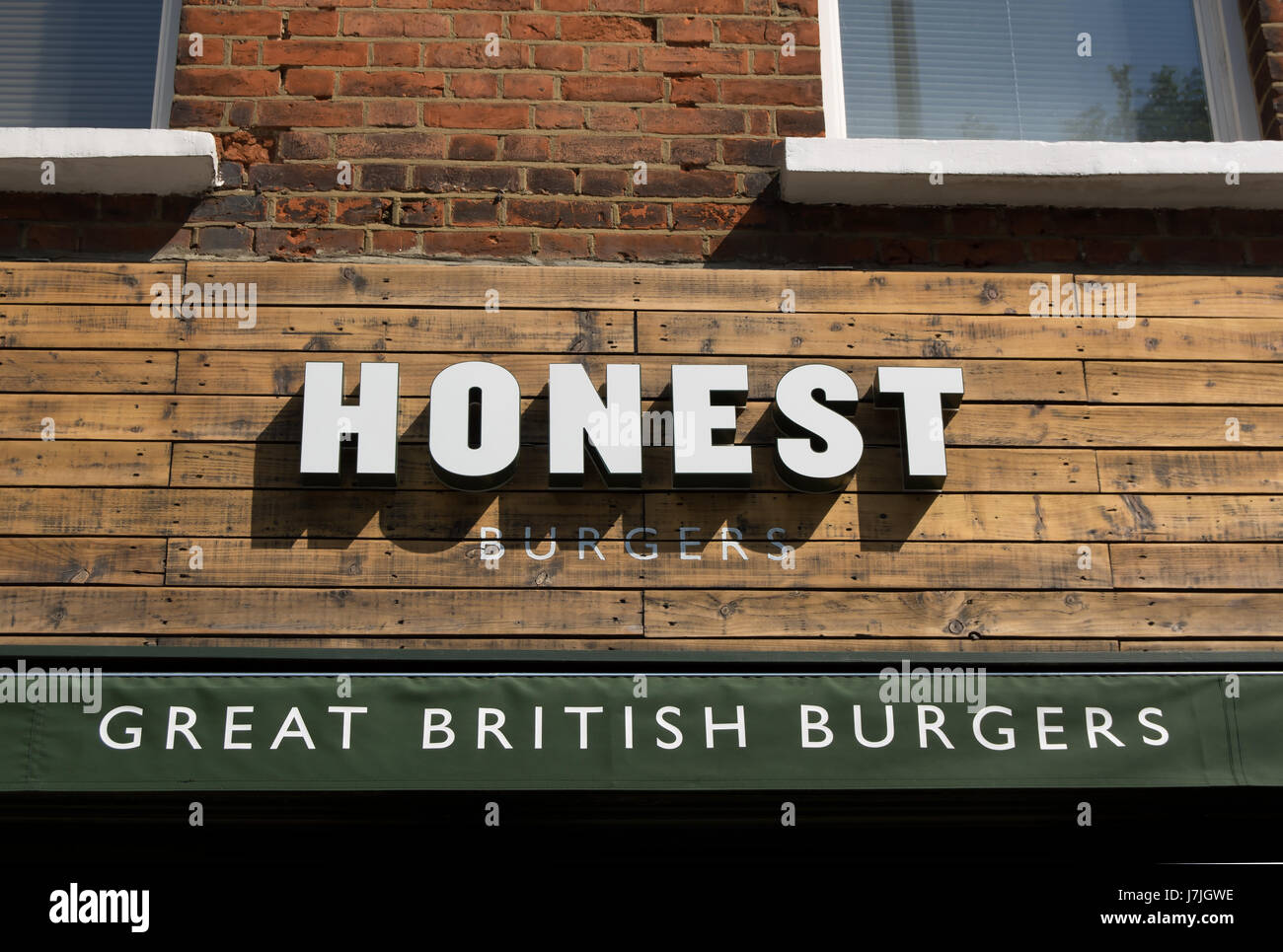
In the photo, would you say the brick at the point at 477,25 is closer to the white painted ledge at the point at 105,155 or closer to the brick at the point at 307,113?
the brick at the point at 307,113

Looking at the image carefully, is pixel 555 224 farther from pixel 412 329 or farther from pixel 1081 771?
pixel 1081 771

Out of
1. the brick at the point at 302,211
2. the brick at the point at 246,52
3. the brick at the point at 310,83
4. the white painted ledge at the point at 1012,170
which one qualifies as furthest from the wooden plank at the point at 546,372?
the brick at the point at 246,52

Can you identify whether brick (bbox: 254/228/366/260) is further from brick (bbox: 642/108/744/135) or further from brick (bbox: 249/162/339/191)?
brick (bbox: 642/108/744/135)

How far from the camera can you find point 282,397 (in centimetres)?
411

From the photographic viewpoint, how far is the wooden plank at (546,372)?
412cm

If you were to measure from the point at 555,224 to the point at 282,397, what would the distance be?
1.06 m

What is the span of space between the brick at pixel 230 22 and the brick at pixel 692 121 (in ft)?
4.37

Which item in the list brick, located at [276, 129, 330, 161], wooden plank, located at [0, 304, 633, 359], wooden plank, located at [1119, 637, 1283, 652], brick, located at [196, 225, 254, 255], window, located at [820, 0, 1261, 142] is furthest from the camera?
window, located at [820, 0, 1261, 142]

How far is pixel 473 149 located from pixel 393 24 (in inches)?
22.4

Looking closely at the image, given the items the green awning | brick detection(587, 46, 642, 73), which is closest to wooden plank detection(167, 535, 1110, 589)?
the green awning

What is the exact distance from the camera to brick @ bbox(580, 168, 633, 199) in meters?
4.43

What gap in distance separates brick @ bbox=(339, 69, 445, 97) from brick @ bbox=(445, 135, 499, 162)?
20 cm

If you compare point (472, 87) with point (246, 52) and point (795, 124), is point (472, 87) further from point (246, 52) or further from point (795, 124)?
point (795, 124)
